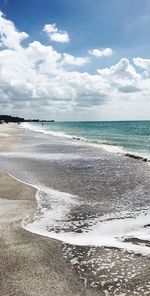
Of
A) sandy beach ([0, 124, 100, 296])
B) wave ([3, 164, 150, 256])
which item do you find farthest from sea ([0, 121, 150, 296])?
sandy beach ([0, 124, 100, 296])

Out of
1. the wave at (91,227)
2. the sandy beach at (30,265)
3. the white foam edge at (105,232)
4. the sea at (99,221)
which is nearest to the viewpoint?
the sandy beach at (30,265)

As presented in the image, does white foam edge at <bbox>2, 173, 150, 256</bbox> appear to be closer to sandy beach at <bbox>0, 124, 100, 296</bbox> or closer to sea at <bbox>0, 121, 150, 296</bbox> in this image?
sea at <bbox>0, 121, 150, 296</bbox>

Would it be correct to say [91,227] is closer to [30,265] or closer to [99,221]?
[99,221]

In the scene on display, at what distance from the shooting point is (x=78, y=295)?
21.8ft

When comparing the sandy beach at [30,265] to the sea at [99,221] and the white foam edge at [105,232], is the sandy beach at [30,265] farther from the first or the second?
the white foam edge at [105,232]

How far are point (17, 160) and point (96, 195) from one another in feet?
43.2

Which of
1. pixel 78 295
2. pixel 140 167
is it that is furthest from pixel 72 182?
pixel 78 295

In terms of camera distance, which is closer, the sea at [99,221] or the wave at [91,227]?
the sea at [99,221]

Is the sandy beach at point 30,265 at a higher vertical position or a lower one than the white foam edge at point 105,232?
lower

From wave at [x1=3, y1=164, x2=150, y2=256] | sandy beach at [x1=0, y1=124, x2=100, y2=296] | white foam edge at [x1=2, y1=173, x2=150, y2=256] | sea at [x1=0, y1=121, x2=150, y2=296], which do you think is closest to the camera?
sandy beach at [x1=0, y1=124, x2=100, y2=296]

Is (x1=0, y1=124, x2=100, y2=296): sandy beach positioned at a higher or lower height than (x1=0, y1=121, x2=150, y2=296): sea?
lower

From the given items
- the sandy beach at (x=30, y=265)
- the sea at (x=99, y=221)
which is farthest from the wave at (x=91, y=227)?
the sandy beach at (x=30, y=265)

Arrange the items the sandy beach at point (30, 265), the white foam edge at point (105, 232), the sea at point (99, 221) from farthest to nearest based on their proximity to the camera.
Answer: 1. the white foam edge at point (105, 232)
2. the sea at point (99, 221)
3. the sandy beach at point (30, 265)

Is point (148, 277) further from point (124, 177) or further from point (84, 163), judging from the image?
point (84, 163)
